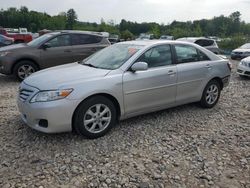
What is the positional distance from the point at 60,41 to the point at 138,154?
6.02 metres

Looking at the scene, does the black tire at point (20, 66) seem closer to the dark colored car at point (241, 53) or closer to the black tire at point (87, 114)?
the black tire at point (87, 114)

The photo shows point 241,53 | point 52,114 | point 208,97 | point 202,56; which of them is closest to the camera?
point 52,114

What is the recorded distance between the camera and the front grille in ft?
13.0

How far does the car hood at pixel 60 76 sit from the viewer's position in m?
3.92

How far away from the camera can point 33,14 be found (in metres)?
80.2

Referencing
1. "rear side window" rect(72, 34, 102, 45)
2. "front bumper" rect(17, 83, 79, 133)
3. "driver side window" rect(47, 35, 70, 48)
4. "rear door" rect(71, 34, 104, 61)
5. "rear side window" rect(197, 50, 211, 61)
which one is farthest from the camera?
"rear side window" rect(72, 34, 102, 45)

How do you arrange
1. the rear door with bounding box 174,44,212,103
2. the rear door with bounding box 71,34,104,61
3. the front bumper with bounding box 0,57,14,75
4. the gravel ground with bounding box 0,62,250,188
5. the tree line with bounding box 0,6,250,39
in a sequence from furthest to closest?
the tree line with bounding box 0,6,250,39 → the rear door with bounding box 71,34,104,61 → the front bumper with bounding box 0,57,14,75 → the rear door with bounding box 174,44,212,103 → the gravel ground with bounding box 0,62,250,188

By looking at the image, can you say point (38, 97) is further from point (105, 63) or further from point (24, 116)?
point (105, 63)

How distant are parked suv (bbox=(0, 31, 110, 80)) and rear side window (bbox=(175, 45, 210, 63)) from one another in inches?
177

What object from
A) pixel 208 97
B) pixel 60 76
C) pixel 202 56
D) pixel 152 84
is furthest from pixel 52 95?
pixel 208 97

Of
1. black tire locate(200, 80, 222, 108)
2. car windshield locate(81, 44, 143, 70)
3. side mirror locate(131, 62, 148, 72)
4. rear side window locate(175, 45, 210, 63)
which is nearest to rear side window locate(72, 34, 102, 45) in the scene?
car windshield locate(81, 44, 143, 70)

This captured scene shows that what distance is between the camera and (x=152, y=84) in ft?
15.0

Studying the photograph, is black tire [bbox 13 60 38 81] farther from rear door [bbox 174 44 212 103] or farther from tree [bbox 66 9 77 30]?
tree [bbox 66 9 77 30]

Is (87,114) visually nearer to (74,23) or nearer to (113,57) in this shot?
(113,57)
